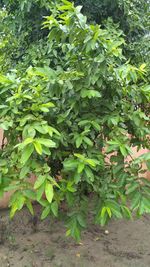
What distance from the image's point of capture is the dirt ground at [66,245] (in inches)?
119

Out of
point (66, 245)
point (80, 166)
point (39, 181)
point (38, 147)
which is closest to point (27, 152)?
point (38, 147)

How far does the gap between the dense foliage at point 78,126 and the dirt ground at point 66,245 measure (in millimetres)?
1226

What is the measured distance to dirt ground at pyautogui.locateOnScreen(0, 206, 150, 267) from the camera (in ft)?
9.94

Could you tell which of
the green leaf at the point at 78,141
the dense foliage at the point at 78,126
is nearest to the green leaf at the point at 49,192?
the dense foliage at the point at 78,126

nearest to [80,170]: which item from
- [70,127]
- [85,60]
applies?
[70,127]

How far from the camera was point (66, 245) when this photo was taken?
10.8 feet

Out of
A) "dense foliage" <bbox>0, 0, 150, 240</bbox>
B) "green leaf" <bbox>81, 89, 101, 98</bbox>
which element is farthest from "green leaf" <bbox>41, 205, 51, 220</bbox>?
"green leaf" <bbox>81, 89, 101, 98</bbox>

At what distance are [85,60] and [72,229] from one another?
104 cm

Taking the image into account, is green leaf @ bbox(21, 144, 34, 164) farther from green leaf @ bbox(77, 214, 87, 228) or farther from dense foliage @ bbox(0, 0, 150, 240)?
green leaf @ bbox(77, 214, 87, 228)

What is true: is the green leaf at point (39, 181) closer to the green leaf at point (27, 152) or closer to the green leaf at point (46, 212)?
the green leaf at point (27, 152)

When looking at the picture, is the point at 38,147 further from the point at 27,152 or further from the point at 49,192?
the point at 49,192

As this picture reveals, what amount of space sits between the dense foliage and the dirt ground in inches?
48.3

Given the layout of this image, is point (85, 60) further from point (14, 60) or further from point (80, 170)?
point (14, 60)

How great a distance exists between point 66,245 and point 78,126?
5.84ft
